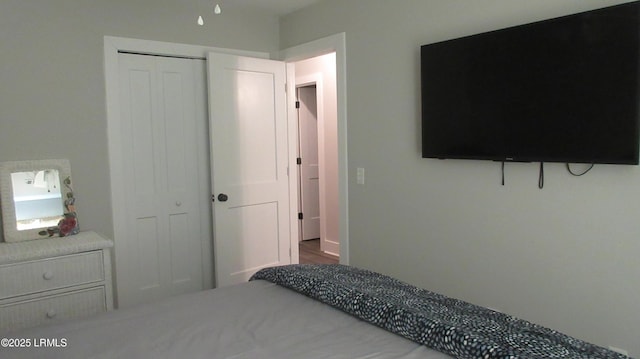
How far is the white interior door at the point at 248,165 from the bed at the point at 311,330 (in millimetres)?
1818

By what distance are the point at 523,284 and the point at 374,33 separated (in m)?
1.86

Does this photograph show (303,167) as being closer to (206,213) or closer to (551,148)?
(206,213)

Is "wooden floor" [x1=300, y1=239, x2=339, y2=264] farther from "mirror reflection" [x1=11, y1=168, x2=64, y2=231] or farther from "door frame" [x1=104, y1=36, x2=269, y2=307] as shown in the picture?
"mirror reflection" [x1=11, y1=168, x2=64, y2=231]

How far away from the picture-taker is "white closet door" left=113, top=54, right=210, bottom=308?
3.39 meters

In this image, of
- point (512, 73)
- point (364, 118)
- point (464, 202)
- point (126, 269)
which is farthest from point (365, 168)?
point (126, 269)

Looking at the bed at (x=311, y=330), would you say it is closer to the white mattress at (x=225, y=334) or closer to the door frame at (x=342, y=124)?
the white mattress at (x=225, y=334)

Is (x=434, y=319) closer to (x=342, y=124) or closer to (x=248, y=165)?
(x=342, y=124)

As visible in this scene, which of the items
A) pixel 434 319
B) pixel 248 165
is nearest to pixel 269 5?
pixel 248 165

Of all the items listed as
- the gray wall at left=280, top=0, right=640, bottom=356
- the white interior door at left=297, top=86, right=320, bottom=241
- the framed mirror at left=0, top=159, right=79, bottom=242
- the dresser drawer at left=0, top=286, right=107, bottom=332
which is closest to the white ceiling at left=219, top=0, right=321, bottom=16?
the gray wall at left=280, top=0, right=640, bottom=356

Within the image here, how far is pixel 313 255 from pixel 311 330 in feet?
12.2

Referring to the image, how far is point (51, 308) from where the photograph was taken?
266 cm

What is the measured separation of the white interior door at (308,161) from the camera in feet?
19.1

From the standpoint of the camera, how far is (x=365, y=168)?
3352mm

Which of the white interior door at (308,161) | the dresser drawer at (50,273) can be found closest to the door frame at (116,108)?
the dresser drawer at (50,273)
